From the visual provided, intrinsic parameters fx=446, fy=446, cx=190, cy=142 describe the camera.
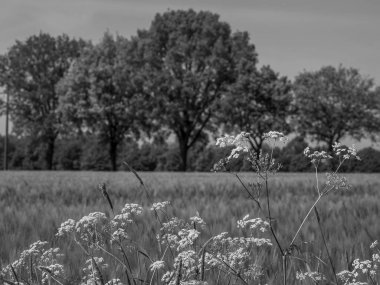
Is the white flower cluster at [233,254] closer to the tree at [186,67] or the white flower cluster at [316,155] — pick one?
the white flower cluster at [316,155]

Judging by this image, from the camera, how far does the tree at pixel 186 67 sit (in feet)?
209

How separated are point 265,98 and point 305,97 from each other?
57.5 ft

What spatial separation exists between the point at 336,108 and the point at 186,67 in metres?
28.6

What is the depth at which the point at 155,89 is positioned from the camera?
63.9m

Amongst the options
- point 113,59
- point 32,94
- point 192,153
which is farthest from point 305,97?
point 32,94

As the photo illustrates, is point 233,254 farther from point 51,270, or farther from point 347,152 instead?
point 51,270

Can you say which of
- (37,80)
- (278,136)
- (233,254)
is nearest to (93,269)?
(233,254)

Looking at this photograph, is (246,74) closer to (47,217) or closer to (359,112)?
(359,112)

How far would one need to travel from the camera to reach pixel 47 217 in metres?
5.46

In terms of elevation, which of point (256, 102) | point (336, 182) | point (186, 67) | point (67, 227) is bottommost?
point (67, 227)

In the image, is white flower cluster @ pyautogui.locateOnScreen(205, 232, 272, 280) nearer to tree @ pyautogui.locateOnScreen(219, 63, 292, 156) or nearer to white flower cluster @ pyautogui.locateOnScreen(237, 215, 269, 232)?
white flower cluster @ pyautogui.locateOnScreen(237, 215, 269, 232)

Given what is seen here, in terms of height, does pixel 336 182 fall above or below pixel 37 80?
below

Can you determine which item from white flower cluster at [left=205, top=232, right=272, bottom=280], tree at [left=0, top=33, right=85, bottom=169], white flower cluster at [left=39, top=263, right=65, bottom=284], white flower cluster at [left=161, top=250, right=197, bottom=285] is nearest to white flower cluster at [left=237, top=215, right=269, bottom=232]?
white flower cluster at [left=205, top=232, right=272, bottom=280]

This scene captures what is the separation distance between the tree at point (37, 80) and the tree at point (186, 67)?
1436 cm
